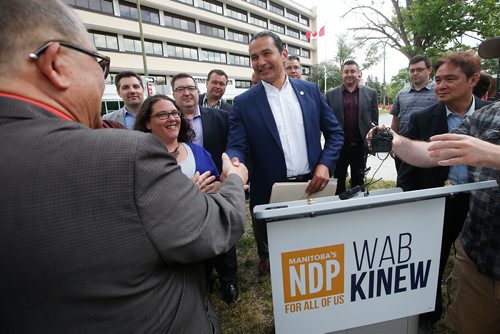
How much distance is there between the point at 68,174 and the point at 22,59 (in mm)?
349

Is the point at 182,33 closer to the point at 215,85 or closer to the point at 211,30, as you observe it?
the point at 211,30

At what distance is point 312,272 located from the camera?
1.23 m

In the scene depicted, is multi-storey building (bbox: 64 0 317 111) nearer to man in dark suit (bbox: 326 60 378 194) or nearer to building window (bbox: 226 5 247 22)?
building window (bbox: 226 5 247 22)

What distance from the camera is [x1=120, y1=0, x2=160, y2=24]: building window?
22.9 m

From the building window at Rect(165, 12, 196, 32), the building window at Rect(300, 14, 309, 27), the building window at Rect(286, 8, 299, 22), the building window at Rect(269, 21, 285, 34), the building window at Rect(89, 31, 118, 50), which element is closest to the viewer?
the building window at Rect(89, 31, 118, 50)

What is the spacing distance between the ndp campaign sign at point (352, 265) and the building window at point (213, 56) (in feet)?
99.3

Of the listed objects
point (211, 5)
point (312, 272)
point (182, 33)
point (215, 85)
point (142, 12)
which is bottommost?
point (312, 272)

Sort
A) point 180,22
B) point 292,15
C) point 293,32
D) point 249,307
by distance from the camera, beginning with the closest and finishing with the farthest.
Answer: point 249,307 → point 180,22 → point 292,15 → point 293,32

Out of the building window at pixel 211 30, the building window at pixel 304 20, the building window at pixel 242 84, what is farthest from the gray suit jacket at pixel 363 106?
the building window at pixel 304 20

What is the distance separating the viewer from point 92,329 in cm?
75

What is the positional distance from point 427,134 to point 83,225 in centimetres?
251

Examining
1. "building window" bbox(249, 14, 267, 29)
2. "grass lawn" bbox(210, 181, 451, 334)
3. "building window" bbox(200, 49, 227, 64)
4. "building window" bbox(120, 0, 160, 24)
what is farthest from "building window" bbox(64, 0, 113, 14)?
"grass lawn" bbox(210, 181, 451, 334)

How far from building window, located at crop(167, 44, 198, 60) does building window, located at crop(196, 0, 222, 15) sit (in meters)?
4.42

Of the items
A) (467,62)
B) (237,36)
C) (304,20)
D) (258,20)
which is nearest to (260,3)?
(258,20)
